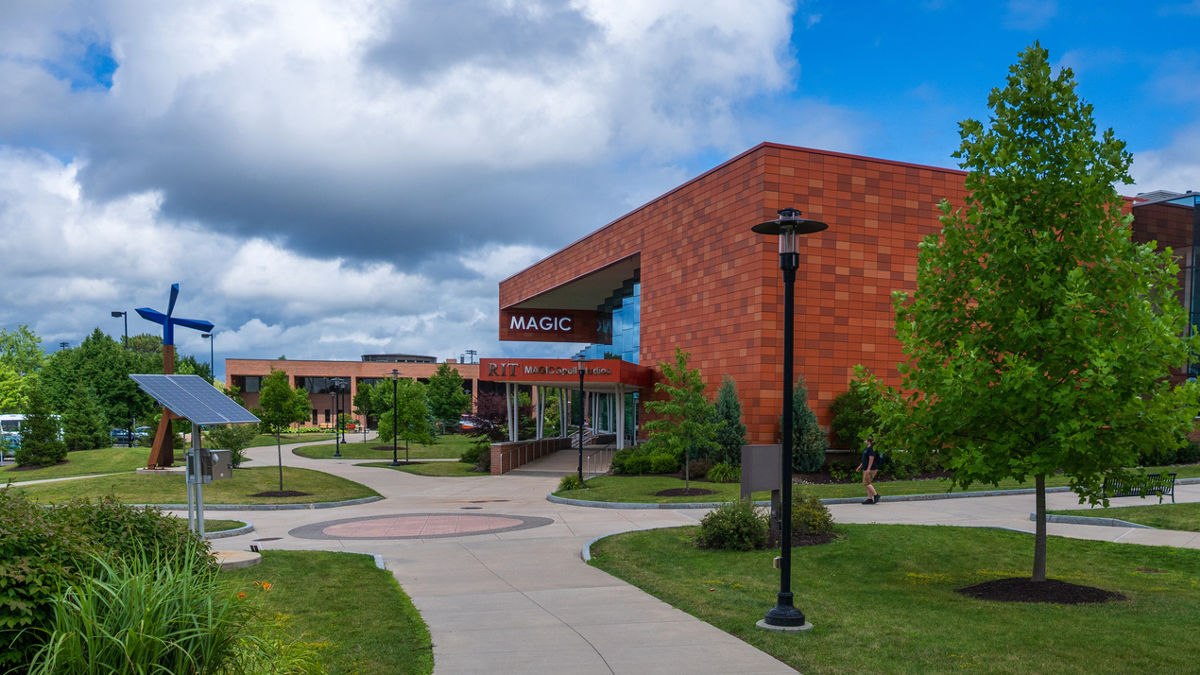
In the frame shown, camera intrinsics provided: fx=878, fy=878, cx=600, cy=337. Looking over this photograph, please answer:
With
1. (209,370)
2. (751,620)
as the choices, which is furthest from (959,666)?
(209,370)

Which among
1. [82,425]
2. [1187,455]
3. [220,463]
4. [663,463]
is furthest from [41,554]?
[82,425]

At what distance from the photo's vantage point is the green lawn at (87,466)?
121 feet

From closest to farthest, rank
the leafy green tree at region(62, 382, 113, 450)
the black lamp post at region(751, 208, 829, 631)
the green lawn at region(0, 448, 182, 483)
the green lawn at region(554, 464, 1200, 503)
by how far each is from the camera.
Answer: the black lamp post at region(751, 208, 829, 631)
the green lawn at region(554, 464, 1200, 503)
the green lawn at region(0, 448, 182, 483)
the leafy green tree at region(62, 382, 113, 450)

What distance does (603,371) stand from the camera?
3678cm

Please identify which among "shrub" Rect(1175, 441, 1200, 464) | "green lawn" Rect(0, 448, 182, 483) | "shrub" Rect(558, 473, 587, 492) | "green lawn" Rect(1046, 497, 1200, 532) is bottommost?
"green lawn" Rect(0, 448, 182, 483)

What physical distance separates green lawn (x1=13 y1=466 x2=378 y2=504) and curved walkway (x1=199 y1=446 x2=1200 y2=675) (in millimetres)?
1845

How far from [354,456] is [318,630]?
155 feet

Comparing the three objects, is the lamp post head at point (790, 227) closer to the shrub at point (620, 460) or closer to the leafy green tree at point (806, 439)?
the leafy green tree at point (806, 439)

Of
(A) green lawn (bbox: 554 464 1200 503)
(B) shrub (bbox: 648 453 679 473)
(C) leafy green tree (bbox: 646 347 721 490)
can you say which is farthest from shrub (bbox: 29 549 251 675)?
(B) shrub (bbox: 648 453 679 473)

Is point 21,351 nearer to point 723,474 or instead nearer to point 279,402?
point 279,402

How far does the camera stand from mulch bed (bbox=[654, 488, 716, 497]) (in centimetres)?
2564

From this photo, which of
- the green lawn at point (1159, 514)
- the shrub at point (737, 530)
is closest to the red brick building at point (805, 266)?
the green lawn at point (1159, 514)

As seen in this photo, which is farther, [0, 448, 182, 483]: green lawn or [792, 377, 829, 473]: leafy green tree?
[0, 448, 182, 483]: green lawn

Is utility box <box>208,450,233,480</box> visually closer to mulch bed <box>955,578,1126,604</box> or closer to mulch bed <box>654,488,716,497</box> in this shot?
mulch bed <box>955,578,1126,604</box>
